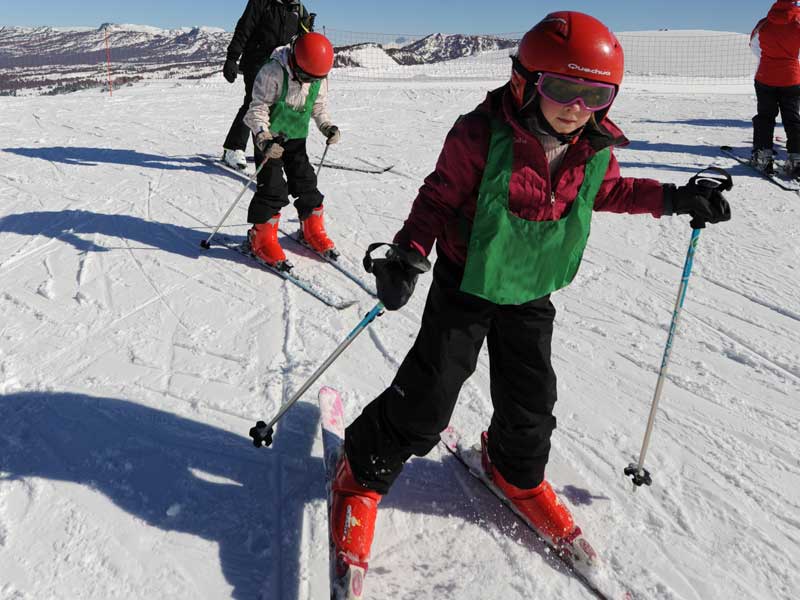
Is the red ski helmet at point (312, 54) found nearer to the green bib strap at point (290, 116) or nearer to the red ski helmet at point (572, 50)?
the green bib strap at point (290, 116)

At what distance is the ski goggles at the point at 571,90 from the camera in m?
1.67

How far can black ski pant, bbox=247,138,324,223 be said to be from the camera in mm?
4332

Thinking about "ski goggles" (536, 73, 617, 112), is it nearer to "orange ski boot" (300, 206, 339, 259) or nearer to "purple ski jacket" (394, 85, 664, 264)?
"purple ski jacket" (394, 85, 664, 264)

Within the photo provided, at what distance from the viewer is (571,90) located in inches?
66.4

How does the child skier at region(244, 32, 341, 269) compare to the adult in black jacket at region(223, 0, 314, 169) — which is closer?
the child skier at region(244, 32, 341, 269)

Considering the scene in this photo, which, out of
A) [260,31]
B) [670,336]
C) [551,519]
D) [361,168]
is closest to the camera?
[551,519]

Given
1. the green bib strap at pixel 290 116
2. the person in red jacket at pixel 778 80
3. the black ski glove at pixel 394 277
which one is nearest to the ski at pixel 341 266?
the green bib strap at pixel 290 116

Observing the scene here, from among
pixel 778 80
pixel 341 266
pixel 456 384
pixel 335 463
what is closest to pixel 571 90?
pixel 456 384

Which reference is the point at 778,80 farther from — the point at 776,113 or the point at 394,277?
the point at 394,277

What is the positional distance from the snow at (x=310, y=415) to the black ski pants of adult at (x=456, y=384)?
1.05ft

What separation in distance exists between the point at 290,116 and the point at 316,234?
986 mm

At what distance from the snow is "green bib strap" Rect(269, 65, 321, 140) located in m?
1.00

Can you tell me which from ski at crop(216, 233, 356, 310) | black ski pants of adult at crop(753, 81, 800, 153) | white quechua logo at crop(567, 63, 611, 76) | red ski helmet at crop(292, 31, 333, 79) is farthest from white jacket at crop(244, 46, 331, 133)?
black ski pants of adult at crop(753, 81, 800, 153)

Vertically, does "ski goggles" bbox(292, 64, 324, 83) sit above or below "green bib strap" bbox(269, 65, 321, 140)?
above
